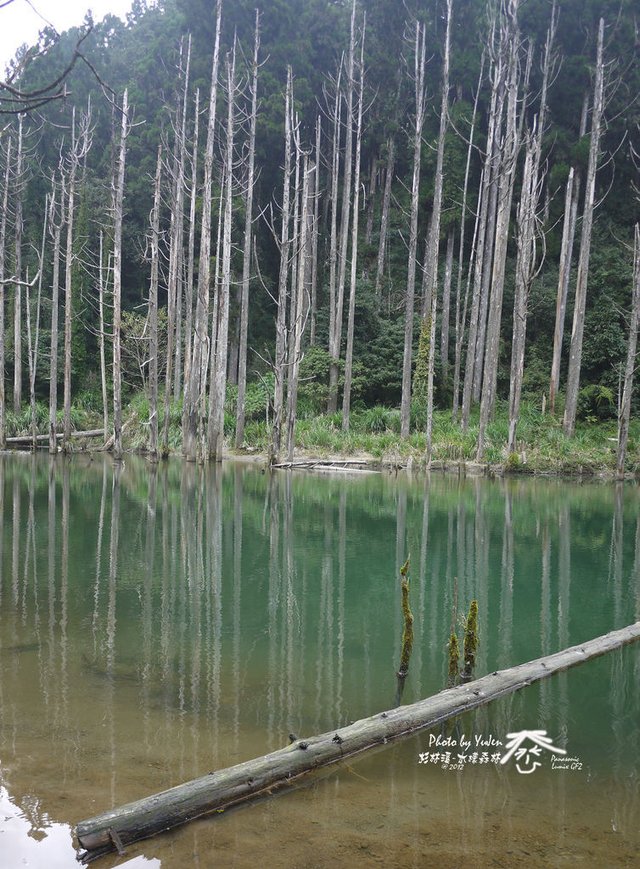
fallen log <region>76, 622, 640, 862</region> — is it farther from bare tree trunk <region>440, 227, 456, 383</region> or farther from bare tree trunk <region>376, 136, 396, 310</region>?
bare tree trunk <region>376, 136, 396, 310</region>

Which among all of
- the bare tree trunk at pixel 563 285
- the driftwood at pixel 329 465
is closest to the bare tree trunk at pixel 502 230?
the driftwood at pixel 329 465

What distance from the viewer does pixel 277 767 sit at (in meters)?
3.38

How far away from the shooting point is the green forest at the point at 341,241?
22.4 metres

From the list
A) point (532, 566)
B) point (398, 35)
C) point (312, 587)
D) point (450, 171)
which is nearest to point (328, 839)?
point (312, 587)

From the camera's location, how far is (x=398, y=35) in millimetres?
36031

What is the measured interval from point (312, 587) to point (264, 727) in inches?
139

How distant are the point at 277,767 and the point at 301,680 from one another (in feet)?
4.99

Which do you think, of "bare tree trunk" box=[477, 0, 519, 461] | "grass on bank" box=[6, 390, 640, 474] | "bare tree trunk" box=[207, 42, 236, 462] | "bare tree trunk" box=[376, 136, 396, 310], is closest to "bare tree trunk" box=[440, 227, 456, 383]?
"grass on bank" box=[6, 390, 640, 474]

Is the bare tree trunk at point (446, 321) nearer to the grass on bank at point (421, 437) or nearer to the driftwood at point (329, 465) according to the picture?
the grass on bank at point (421, 437)

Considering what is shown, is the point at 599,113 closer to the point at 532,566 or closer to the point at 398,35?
Answer: the point at 398,35

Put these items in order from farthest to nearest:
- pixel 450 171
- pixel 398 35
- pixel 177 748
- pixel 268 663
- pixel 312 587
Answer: pixel 398 35 → pixel 450 171 → pixel 312 587 → pixel 268 663 → pixel 177 748

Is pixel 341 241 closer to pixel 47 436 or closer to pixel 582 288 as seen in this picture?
pixel 582 288

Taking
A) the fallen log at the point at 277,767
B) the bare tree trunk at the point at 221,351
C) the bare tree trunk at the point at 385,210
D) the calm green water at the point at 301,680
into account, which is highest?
the bare tree trunk at the point at 385,210

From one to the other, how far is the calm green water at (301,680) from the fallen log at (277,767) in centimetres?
8
